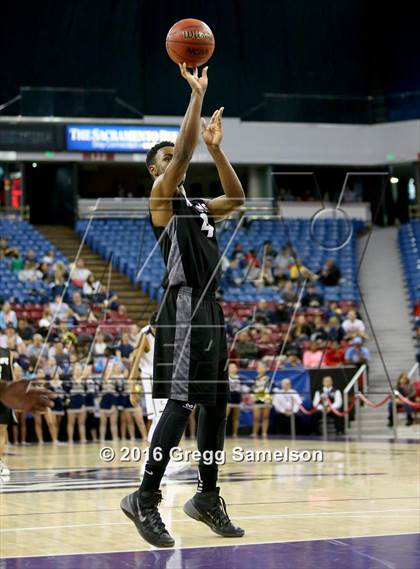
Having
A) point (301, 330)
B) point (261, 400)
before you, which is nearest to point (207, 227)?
point (261, 400)

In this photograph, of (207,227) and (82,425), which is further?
(82,425)

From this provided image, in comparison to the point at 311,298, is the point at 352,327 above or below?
below

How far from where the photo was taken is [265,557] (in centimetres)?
537

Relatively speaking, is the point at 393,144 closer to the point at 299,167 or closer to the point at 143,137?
the point at 299,167

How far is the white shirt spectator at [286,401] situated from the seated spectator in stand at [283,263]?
367 cm

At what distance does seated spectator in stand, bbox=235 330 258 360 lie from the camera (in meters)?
18.8

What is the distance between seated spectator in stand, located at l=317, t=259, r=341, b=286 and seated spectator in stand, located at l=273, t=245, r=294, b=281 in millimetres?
722

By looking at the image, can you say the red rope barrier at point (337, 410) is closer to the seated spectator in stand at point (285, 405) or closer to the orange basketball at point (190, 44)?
the seated spectator in stand at point (285, 405)

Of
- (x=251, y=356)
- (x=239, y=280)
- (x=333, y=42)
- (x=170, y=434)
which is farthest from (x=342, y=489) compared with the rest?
(x=333, y=42)

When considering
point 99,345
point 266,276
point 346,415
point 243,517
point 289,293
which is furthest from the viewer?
point 266,276

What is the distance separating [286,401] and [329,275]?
15.0 feet

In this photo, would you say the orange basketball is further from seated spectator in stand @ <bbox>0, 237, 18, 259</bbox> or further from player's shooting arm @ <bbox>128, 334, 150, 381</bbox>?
seated spectator in stand @ <bbox>0, 237, 18, 259</bbox>

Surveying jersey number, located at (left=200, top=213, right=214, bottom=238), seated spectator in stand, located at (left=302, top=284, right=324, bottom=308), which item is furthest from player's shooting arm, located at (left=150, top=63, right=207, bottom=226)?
seated spectator in stand, located at (left=302, top=284, right=324, bottom=308)

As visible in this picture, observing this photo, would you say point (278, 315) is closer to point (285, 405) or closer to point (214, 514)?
point (285, 405)
